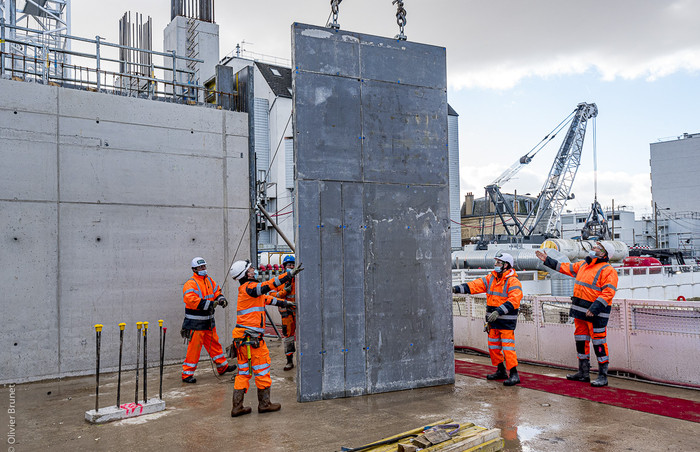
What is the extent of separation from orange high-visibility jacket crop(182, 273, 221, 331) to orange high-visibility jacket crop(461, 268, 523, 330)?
401 centimetres

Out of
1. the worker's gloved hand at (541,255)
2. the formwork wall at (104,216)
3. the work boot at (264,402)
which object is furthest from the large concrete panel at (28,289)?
the worker's gloved hand at (541,255)

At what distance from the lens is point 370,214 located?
7.28 m

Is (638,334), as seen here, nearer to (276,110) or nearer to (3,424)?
(3,424)

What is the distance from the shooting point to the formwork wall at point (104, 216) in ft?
27.9

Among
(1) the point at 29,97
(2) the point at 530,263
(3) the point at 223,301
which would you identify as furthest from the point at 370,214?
(2) the point at 530,263

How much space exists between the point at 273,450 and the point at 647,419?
4039 mm

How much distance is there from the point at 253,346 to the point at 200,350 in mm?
2645

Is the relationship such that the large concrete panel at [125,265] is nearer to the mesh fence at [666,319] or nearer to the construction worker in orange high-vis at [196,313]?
the construction worker in orange high-vis at [196,313]

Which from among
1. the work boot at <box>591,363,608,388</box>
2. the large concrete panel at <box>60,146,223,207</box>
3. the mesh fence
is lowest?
the work boot at <box>591,363,608,388</box>

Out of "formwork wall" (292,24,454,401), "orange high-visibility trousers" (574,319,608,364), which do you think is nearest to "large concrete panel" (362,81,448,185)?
"formwork wall" (292,24,454,401)

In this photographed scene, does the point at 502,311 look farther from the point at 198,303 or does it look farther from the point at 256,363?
the point at 198,303

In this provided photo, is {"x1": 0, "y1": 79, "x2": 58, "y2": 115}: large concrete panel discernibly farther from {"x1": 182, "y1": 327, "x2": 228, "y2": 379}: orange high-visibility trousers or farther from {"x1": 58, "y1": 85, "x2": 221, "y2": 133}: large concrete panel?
{"x1": 182, "y1": 327, "x2": 228, "y2": 379}: orange high-visibility trousers

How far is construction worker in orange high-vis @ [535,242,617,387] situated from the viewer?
23.5 feet

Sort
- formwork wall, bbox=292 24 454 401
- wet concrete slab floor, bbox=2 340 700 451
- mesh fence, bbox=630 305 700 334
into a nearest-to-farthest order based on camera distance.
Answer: wet concrete slab floor, bbox=2 340 700 451, formwork wall, bbox=292 24 454 401, mesh fence, bbox=630 305 700 334
